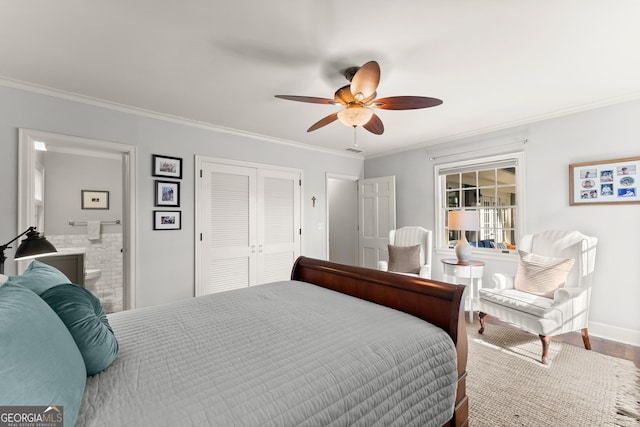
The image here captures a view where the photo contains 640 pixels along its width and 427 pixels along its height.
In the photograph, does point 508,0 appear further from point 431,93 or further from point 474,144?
point 474,144

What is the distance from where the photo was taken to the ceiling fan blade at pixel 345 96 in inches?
89.3

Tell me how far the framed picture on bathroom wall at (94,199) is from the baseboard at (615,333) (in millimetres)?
6953

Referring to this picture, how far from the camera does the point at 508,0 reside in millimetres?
1646

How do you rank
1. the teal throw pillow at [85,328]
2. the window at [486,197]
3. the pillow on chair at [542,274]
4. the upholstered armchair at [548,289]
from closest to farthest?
the teal throw pillow at [85,328] → the upholstered armchair at [548,289] → the pillow on chair at [542,274] → the window at [486,197]

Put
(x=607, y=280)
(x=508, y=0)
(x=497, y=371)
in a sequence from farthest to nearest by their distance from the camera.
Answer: (x=607, y=280), (x=497, y=371), (x=508, y=0)

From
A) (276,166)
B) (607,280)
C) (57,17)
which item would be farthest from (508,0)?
(276,166)

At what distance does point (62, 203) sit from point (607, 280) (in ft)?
24.0

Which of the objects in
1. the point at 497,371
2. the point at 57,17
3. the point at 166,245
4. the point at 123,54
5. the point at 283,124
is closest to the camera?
the point at 57,17

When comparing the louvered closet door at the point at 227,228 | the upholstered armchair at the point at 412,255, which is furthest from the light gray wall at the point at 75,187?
the upholstered armchair at the point at 412,255

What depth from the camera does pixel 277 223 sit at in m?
4.53

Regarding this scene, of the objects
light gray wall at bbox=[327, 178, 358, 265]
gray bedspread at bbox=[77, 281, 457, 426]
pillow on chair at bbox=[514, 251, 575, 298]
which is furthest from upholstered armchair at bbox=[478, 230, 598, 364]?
light gray wall at bbox=[327, 178, 358, 265]

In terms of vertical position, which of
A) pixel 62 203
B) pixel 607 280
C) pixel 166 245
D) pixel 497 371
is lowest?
pixel 497 371

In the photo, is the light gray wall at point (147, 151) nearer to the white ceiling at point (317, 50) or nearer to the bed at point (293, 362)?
the white ceiling at point (317, 50)

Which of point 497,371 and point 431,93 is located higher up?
point 431,93
